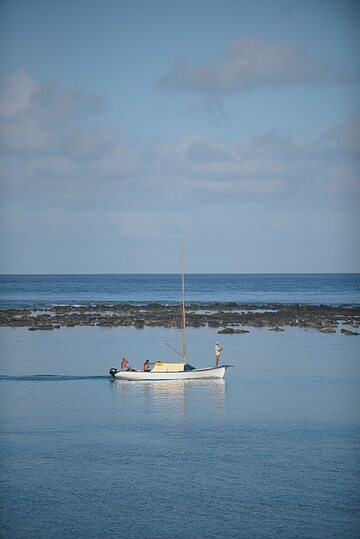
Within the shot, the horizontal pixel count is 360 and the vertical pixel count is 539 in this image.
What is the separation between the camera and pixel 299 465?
3384cm

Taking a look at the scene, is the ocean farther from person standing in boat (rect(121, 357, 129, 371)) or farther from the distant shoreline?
the distant shoreline

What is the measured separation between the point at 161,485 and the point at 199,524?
4066 millimetres

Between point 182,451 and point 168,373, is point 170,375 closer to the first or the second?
point 168,373

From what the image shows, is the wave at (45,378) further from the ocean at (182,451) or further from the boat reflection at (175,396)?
the boat reflection at (175,396)

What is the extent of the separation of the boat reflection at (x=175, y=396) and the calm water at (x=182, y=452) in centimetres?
12

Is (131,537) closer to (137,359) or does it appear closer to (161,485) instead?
(161,485)

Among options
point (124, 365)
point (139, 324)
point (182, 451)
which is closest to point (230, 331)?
point (139, 324)

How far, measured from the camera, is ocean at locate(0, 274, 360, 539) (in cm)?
2805

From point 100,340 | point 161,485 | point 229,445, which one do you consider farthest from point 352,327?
point 161,485

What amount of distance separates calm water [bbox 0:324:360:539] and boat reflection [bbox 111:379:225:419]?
0.12m

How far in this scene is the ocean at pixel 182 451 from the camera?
28.0 m

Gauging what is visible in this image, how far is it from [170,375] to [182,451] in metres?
18.9

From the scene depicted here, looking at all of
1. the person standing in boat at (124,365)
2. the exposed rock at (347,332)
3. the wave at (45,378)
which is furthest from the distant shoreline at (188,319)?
the wave at (45,378)

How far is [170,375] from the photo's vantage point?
180 feet
